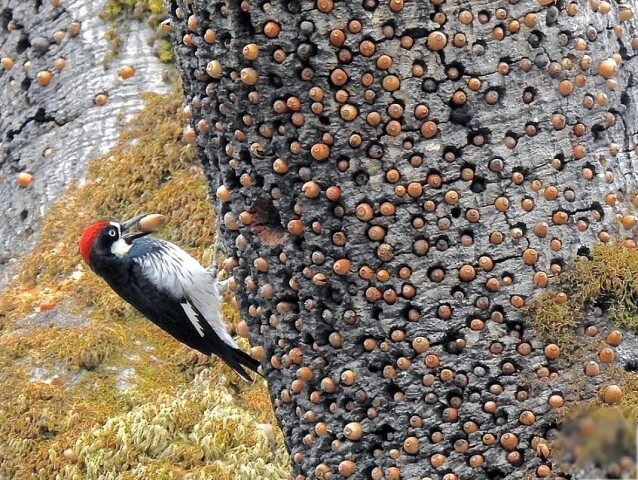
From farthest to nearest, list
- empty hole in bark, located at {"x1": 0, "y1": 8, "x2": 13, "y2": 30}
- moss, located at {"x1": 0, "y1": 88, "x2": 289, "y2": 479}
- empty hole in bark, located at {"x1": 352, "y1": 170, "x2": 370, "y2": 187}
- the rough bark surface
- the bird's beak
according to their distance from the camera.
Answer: empty hole in bark, located at {"x1": 0, "y1": 8, "x2": 13, "y2": 30}, the rough bark surface, the bird's beak, moss, located at {"x1": 0, "y1": 88, "x2": 289, "y2": 479}, empty hole in bark, located at {"x1": 352, "y1": 170, "x2": 370, "y2": 187}

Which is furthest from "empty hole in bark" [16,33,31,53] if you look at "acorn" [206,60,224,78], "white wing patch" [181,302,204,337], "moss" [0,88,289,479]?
"acorn" [206,60,224,78]

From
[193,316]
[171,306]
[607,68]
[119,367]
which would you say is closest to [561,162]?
[607,68]

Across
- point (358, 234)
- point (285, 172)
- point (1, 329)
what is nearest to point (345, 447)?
point (358, 234)

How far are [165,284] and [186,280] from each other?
4.7 inches

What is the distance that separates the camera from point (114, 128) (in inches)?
245

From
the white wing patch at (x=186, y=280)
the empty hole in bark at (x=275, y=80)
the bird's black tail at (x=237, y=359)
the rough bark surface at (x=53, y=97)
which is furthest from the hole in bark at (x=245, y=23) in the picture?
the rough bark surface at (x=53, y=97)

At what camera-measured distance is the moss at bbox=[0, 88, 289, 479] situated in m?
4.18

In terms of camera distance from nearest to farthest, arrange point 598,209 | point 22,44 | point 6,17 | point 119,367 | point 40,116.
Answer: point 598,209 < point 119,367 < point 40,116 < point 22,44 < point 6,17

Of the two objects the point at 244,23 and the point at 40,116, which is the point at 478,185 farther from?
the point at 40,116

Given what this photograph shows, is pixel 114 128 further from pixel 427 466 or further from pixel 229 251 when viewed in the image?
pixel 427 466

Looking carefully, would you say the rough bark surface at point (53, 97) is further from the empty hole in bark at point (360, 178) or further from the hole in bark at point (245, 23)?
the empty hole in bark at point (360, 178)

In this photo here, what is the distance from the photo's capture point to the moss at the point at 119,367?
13.7ft

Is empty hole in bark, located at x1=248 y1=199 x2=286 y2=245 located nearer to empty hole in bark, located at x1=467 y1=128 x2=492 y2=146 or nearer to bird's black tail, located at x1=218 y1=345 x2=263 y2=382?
empty hole in bark, located at x1=467 y1=128 x2=492 y2=146

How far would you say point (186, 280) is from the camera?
4711 millimetres
